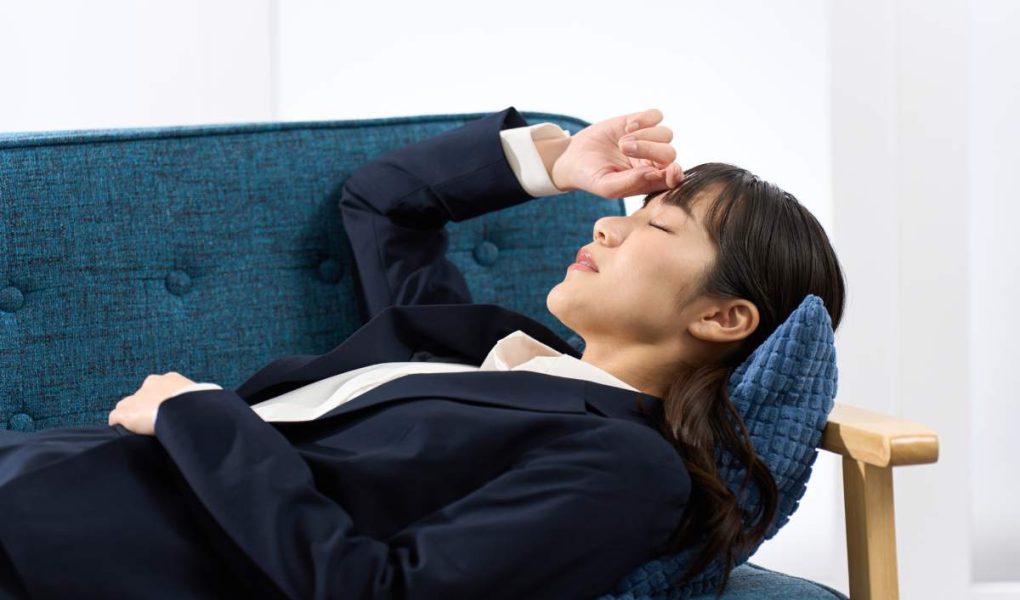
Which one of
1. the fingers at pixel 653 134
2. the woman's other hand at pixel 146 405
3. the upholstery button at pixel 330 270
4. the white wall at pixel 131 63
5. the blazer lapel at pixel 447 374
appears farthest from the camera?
the white wall at pixel 131 63

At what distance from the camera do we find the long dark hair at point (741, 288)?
1.22 meters

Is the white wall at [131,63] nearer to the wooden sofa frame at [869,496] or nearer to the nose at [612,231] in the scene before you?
the nose at [612,231]

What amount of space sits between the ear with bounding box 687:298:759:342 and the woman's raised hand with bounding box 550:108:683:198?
18 centimetres

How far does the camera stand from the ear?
1388 mm

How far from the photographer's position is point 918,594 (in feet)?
8.27

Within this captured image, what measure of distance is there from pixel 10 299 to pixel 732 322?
0.96m

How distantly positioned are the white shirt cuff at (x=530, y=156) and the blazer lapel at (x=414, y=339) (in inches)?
8.4

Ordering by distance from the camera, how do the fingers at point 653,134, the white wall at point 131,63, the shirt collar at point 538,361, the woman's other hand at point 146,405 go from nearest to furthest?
the woman's other hand at point 146,405 < the shirt collar at point 538,361 < the fingers at point 653,134 < the white wall at point 131,63

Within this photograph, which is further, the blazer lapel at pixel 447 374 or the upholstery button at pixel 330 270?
the upholstery button at pixel 330 270

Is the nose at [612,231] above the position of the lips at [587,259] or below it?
above

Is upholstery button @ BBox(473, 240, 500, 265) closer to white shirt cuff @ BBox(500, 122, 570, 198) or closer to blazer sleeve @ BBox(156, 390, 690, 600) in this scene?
white shirt cuff @ BBox(500, 122, 570, 198)

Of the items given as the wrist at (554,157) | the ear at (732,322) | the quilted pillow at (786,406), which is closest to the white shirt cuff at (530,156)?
the wrist at (554,157)

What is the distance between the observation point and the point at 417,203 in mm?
1674

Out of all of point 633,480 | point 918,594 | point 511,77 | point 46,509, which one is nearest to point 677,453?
point 633,480
